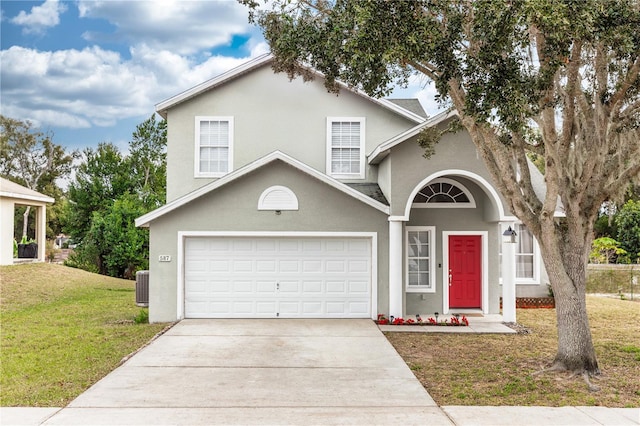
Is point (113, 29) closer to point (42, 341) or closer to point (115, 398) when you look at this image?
point (42, 341)

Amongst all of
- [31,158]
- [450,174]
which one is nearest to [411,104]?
[450,174]

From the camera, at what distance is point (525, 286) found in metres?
17.2

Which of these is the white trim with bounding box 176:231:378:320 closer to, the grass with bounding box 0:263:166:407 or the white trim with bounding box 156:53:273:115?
the grass with bounding box 0:263:166:407

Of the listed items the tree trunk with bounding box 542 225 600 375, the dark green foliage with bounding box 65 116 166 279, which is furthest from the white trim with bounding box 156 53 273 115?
the dark green foliage with bounding box 65 116 166 279

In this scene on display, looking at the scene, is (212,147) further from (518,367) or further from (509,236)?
(518,367)

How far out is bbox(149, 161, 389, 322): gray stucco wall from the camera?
1417 cm

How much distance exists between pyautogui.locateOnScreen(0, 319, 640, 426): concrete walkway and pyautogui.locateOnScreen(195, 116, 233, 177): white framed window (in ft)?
20.4

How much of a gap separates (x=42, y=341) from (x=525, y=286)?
550 inches

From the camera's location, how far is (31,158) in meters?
47.2

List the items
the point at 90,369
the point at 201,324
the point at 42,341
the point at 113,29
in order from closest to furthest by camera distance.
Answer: the point at 90,369 → the point at 42,341 → the point at 201,324 → the point at 113,29

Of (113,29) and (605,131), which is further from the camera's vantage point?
(113,29)

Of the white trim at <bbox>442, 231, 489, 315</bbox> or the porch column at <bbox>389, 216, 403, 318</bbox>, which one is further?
the white trim at <bbox>442, 231, 489, 315</bbox>

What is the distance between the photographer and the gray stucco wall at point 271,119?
16.4 meters

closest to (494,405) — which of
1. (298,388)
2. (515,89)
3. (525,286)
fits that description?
(298,388)
